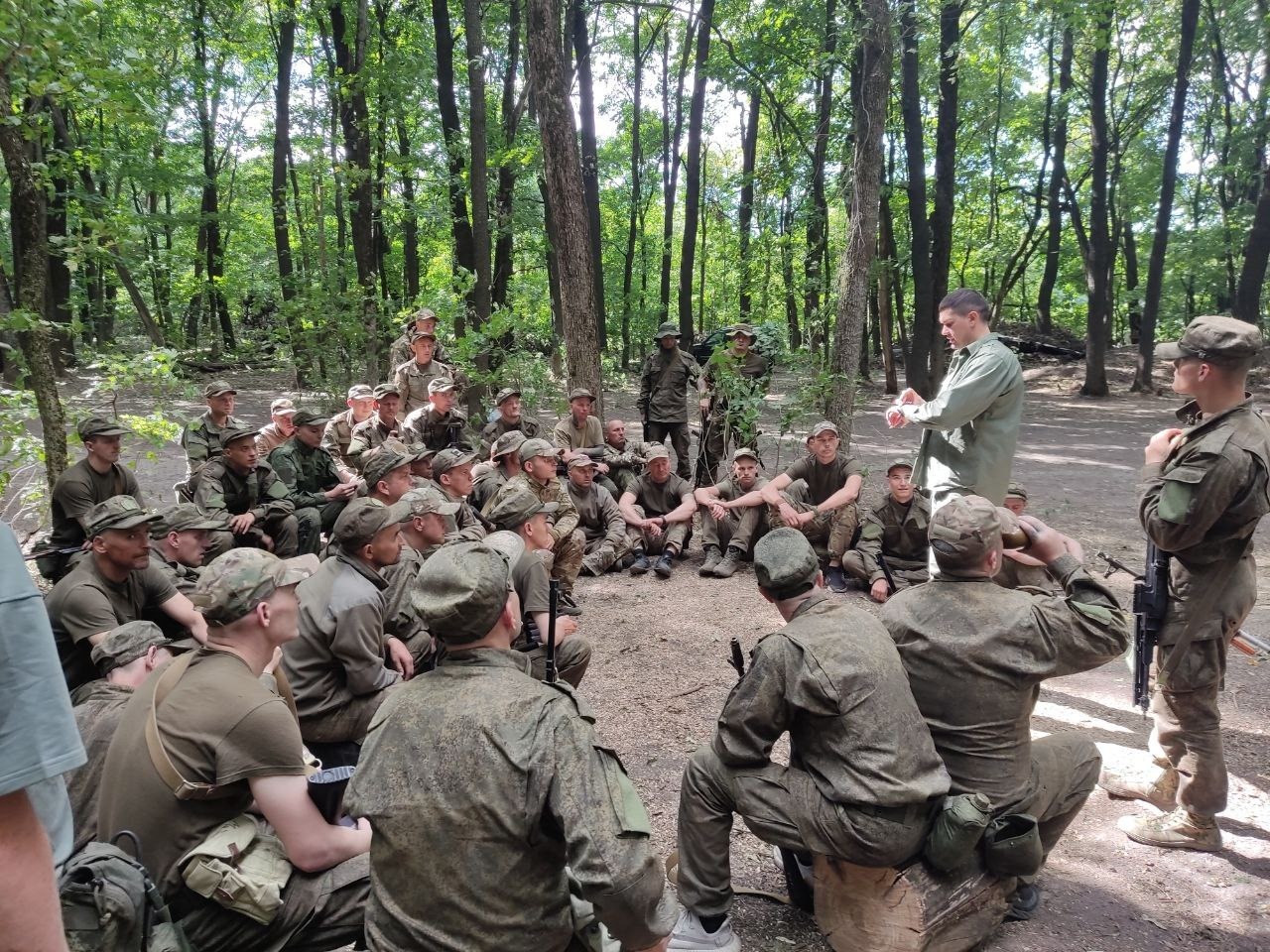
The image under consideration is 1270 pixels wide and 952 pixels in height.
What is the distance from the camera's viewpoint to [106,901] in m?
1.84

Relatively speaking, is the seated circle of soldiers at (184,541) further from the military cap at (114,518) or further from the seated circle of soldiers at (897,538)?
the seated circle of soldiers at (897,538)

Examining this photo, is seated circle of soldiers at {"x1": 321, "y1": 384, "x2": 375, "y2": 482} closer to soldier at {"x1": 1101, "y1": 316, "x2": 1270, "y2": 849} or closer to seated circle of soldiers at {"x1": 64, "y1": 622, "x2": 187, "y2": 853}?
seated circle of soldiers at {"x1": 64, "y1": 622, "x2": 187, "y2": 853}

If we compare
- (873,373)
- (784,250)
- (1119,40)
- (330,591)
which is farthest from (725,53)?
(330,591)

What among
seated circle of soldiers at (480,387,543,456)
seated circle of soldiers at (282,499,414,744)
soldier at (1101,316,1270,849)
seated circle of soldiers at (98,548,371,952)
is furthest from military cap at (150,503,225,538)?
soldier at (1101,316,1270,849)

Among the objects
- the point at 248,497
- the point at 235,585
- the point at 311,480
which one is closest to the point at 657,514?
the point at 311,480

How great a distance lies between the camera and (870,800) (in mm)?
2381

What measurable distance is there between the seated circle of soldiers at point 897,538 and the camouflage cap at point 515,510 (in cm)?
347

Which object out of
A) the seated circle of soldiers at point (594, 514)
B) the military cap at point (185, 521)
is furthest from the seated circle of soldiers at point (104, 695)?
the seated circle of soldiers at point (594, 514)

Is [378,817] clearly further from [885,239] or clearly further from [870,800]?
[885,239]

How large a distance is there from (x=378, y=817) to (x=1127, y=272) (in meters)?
29.8

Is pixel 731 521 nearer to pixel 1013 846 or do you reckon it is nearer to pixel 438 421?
pixel 438 421

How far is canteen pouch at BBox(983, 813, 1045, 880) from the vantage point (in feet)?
8.13

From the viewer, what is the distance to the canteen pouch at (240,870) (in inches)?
83.2

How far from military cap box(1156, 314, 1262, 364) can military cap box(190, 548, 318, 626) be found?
3.60m
